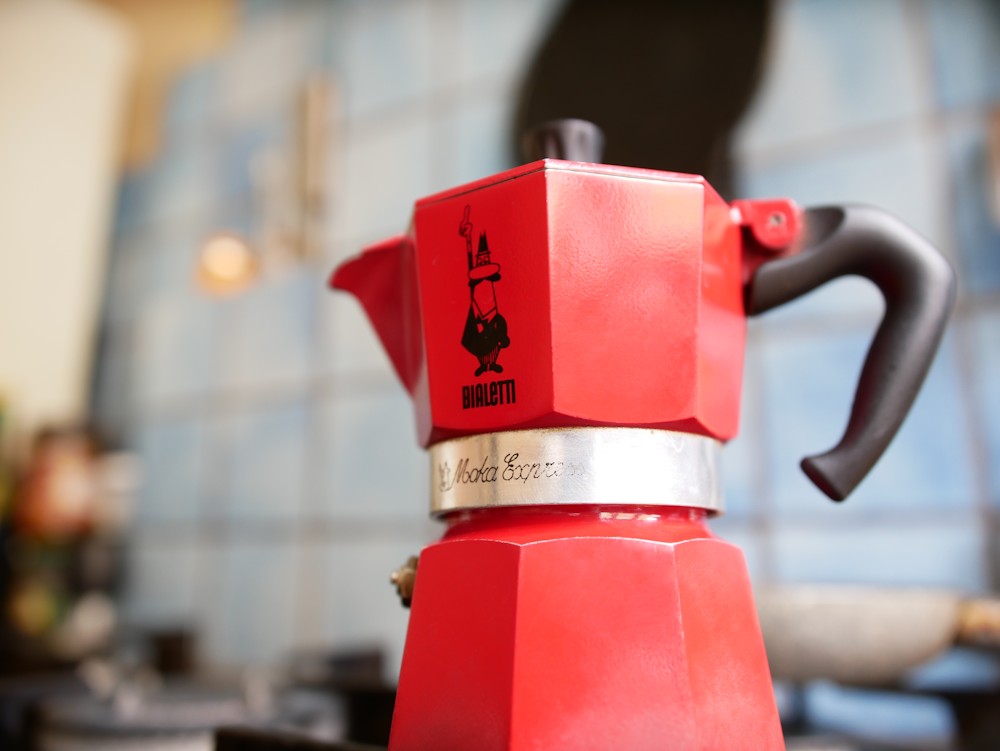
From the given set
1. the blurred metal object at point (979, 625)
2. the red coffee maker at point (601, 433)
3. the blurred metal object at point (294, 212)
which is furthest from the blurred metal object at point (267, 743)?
the blurred metal object at point (294, 212)

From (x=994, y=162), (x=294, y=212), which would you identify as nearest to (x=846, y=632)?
(x=994, y=162)

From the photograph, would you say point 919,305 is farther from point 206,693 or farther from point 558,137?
point 206,693

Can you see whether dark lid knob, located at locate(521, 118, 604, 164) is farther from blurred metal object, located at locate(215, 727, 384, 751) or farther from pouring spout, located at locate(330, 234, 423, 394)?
blurred metal object, located at locate(215, 727, 384, 751)

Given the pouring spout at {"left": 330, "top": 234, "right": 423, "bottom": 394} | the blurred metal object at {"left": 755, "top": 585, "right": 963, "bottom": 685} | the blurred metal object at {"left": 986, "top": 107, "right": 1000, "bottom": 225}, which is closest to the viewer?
the pouring spout at {"left": 330, "top": 234, "right": 423, "bottom": 394}

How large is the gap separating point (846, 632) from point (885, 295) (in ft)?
1.02

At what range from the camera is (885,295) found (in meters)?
0.36

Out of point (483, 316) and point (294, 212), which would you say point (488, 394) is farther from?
point (294, 212)

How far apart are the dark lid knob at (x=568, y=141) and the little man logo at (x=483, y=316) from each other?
0.21ft

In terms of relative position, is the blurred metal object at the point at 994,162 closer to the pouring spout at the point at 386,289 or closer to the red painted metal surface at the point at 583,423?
the red painted metal surface at the point at 583,423

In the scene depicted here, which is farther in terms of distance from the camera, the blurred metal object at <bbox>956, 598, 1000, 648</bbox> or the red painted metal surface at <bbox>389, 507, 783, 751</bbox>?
the blurred metal object at <bbox>956, 598, 1000, 648</bbox>

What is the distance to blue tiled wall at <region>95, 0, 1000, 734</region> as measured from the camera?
0.84 meters

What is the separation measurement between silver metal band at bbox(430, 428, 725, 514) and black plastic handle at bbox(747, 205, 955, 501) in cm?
6

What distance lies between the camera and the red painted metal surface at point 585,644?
0.29 meters

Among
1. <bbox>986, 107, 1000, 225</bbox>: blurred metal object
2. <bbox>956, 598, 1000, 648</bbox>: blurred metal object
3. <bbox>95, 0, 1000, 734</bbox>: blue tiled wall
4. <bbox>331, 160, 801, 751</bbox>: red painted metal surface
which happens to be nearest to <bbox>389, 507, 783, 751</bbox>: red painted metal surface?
<bbox>331, 160, 801, 751</bbox>: red painted metal surface
